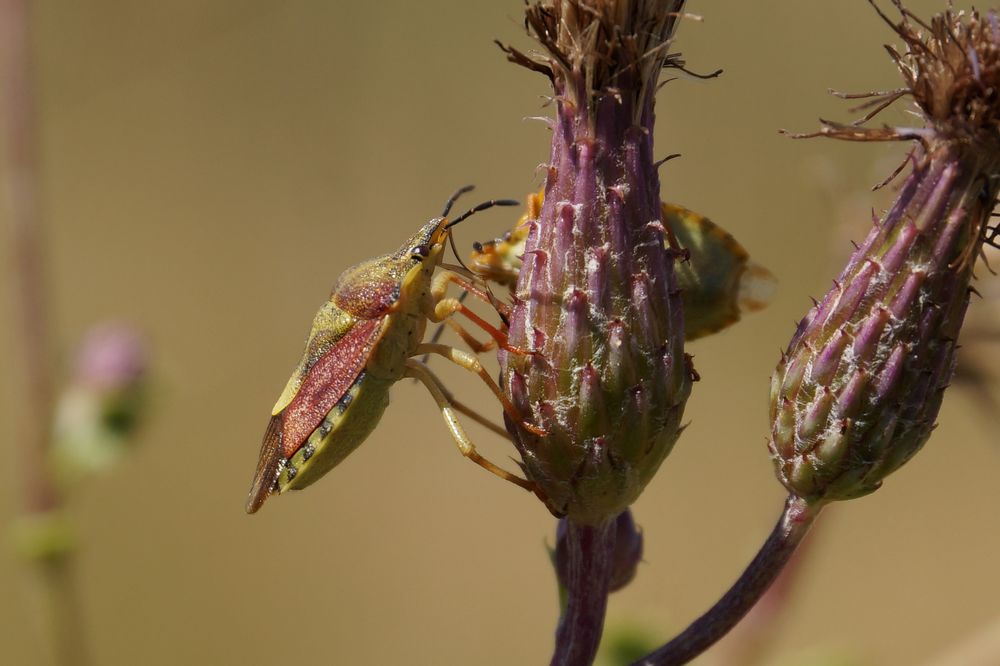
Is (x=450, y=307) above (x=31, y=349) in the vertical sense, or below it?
below

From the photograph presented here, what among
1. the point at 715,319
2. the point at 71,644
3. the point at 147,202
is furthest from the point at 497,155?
the point at 715,319

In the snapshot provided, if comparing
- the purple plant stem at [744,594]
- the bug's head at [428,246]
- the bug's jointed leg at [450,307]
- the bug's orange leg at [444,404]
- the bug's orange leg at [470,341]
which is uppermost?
the bug's head at [428,246]

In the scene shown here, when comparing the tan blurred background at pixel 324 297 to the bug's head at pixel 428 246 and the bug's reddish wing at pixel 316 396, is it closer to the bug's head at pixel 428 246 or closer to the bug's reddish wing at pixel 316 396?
the bug's head at pixel 428 246

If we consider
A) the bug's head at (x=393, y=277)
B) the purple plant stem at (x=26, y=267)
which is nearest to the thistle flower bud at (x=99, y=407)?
the purple plant stem at (x=26, y=267)

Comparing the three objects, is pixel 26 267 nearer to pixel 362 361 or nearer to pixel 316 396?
pixel 316 396

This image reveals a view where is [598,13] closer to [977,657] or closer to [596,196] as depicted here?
[596,196]

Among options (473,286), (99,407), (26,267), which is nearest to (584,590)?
(473,286)

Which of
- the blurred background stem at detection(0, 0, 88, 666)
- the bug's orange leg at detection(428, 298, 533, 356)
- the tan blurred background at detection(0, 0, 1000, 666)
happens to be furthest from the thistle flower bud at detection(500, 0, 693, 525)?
the tan blurred background at detection(0, 0, 1000, 666)
